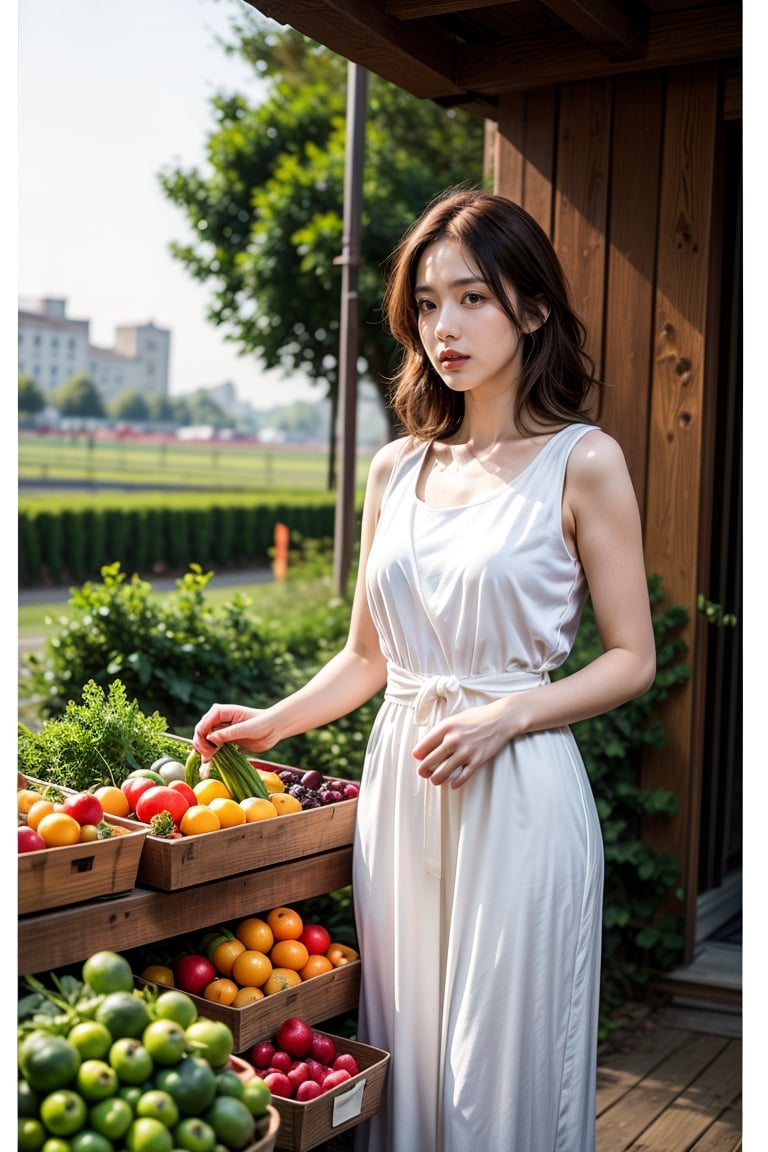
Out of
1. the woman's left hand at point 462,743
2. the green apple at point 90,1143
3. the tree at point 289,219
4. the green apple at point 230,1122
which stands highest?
the tree at point 289,219

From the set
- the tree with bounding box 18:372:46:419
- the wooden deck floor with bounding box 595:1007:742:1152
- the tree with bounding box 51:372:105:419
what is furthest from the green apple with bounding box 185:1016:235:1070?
the tree with bounding box 51:372:105:419

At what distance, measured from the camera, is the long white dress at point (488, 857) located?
7.43 ft

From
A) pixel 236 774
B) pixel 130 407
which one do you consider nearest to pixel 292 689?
pixel 236 774

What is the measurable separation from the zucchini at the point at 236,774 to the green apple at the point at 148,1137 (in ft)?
2.99

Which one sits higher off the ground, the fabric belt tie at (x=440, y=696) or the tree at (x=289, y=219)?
the tree at (x=289, y=219)

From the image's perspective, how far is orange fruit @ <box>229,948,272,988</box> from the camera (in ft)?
7.79

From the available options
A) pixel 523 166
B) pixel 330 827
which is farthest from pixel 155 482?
pixel 330 827

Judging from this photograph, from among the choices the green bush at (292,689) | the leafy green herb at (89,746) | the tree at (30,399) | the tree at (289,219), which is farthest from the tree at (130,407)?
the leafy green herb at (89,746)

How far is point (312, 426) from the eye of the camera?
2269cm

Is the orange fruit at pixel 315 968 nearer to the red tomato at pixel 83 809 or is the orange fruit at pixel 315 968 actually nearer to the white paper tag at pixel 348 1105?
the white paper tag at pixel 348 1105

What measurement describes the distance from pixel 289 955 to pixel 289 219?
10.2 metres

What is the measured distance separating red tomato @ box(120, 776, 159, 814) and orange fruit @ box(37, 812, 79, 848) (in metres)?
0.33

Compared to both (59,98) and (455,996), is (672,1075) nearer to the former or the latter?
(455,996)

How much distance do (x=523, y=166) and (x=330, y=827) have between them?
2772mm
